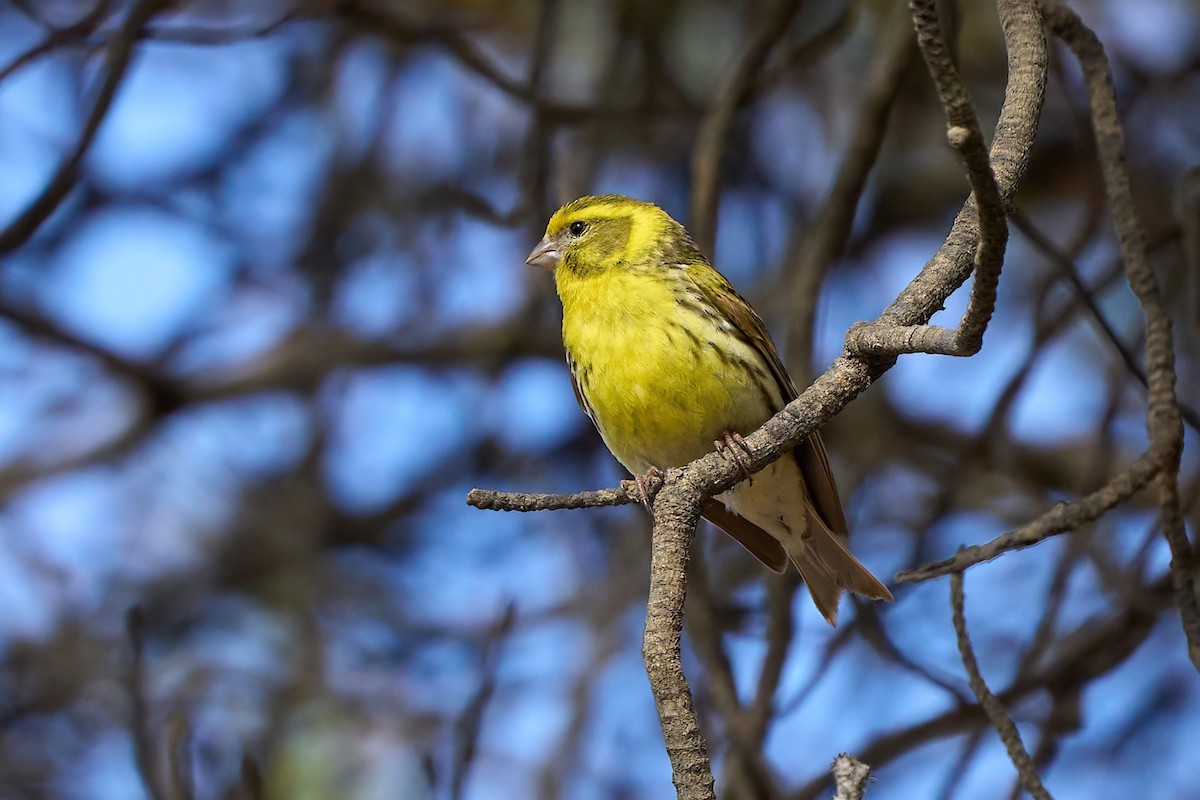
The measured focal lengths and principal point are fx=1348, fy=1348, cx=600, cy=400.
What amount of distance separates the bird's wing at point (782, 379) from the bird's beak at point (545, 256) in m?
0.56

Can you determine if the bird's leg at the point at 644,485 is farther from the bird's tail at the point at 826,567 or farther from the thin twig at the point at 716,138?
the thin twig at the point at 716,138

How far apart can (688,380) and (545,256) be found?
3.16 ft

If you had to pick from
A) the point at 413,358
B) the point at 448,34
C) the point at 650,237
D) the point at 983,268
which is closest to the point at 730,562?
the point at 413,358

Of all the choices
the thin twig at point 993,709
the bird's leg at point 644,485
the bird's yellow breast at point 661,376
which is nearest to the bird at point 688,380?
the bird's yellow breast at point 661,376

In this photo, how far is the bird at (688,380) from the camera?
12.9 ft

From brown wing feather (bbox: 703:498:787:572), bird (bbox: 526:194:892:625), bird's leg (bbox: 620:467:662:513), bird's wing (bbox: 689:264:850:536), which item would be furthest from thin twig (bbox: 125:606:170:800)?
bird's wing (bbox: 689:264:850:536)

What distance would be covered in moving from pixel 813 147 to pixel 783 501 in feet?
9.56

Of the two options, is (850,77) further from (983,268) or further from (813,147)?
(983,268)

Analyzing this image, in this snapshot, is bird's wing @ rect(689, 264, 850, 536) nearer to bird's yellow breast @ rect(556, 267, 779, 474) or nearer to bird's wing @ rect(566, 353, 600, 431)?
bird's yellow breast @ rect(556, 267, 779, 474)

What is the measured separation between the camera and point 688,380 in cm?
392

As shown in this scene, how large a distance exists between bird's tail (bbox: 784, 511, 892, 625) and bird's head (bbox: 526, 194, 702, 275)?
0.99 meters

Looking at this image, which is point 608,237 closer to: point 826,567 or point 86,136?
point 826,567

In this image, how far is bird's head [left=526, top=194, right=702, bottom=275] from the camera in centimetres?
437

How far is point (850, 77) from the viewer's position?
6.93 meters
